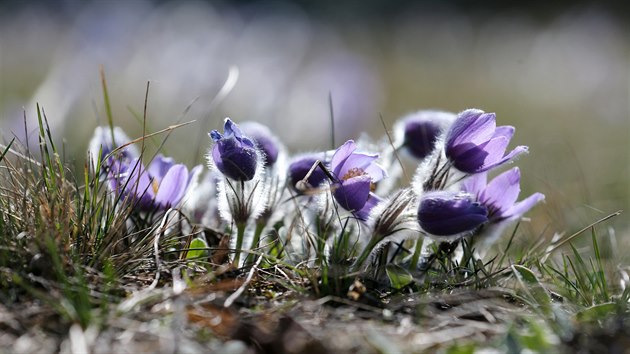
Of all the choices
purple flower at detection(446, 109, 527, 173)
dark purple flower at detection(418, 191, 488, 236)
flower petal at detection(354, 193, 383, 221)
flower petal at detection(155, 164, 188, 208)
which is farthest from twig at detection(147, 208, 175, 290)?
purple flower at detection(446, 109, 527, 173)

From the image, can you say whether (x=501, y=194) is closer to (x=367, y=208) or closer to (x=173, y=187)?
(x=367, y=208)

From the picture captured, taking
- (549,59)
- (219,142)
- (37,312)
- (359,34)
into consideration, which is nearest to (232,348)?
(37,312)

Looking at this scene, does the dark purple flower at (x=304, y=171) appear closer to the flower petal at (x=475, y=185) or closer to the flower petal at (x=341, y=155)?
the flower petal at (x=341, y=155)

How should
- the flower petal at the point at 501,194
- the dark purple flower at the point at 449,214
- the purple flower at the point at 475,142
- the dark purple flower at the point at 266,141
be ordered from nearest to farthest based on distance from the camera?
1. the dark purple flower at the point at 449,214
2. the purple flower at the point at 475,142
3. the flower petal at the point at 501,194
4. the dark purple flower at the point at 266,141

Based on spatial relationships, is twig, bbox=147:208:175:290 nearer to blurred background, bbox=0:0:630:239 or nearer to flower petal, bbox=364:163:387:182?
blurred background, bbox=0:0:630:239

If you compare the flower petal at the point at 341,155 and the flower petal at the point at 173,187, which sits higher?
the flower petal at the point at 341,155

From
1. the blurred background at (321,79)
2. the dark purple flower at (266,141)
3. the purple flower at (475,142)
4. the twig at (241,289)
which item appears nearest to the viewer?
the twig at (241,289)

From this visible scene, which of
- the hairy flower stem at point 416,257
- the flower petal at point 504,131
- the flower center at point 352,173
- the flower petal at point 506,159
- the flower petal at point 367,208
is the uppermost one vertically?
the flower petal at point 504,131

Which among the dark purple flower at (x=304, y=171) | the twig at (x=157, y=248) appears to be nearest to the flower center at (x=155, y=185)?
the twig at (x=157, y=248)
